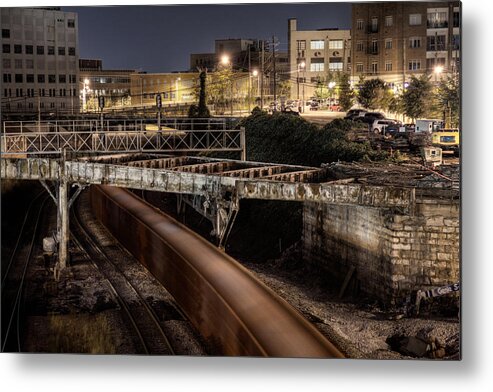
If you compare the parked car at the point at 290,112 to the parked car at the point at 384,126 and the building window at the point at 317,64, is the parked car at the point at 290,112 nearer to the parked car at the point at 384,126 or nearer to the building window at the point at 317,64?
the parked car at the point at 384,126

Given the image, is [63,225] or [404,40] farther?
[63,225]

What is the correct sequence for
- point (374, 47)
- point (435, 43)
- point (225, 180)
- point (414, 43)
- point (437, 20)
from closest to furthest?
point (437, 20)
point (435, 43)
point (414, 43)
point (374, 47)
point (225, 180)

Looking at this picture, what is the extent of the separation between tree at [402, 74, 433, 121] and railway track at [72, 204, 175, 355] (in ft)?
19.7

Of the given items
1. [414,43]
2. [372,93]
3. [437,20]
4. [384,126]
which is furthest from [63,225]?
[437,20]

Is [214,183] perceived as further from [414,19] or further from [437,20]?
[437,20]

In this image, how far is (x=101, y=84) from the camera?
1282cm

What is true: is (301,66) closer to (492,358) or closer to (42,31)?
(42,31)

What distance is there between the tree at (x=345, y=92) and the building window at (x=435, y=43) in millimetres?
1600

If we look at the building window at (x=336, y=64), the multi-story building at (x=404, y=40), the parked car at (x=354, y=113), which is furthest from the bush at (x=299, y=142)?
the multi-story building at (x=404, y=40)

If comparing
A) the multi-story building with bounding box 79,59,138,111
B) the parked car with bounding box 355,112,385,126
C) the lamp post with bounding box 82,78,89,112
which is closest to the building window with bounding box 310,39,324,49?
the multi-story building with bounding box 79,59,138,111

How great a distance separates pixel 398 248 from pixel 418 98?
110 inches

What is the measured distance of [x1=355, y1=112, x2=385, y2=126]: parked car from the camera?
1575 centimetres

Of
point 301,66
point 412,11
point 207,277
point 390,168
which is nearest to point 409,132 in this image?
point 390,168

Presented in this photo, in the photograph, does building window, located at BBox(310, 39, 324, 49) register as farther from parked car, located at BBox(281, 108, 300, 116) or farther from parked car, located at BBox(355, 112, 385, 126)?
parked car, located at BBox(281, 108, 300, 116)
